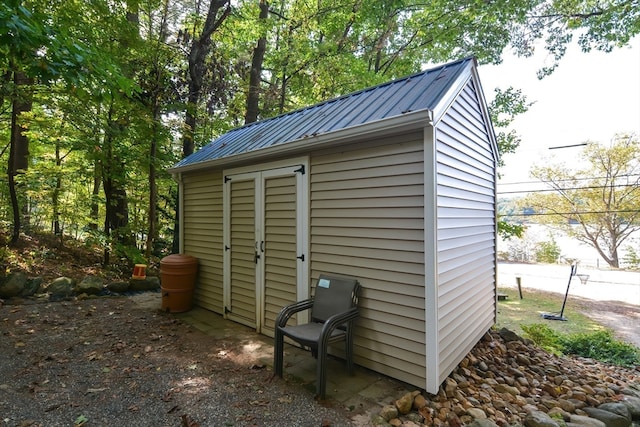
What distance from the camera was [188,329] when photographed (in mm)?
4168

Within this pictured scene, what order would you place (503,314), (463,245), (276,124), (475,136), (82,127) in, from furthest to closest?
1. (503,314)
2. (82,127)
3. (276,124)
4. (475,136)
5. (463,245)

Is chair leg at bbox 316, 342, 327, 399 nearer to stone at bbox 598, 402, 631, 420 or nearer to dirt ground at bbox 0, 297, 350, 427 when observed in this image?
dirt ground at bbox 0, 297, 350, 427

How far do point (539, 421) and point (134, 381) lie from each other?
134 inches

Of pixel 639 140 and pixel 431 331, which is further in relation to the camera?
pixel 639 140

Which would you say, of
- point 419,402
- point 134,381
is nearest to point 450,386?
point 419,402

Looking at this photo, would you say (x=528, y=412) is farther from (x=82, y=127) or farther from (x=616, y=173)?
(x=616, y=173)

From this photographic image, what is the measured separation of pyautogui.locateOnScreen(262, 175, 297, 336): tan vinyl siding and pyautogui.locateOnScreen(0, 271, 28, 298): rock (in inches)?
166

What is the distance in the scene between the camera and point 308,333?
2.79m

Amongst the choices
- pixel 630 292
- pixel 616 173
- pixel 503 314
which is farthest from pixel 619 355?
pixel 616 173

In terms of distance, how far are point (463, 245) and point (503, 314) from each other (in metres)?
6.15

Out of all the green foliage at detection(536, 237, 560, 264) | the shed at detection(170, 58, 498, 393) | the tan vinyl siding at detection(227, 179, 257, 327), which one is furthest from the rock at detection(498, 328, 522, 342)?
the green foliage at detection(536, 237, 560, 264)

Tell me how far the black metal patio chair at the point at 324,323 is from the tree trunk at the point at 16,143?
237 inches

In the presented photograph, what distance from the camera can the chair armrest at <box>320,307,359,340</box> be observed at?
2.57 m

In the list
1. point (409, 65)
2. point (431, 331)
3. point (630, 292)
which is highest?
point (409, 65)
